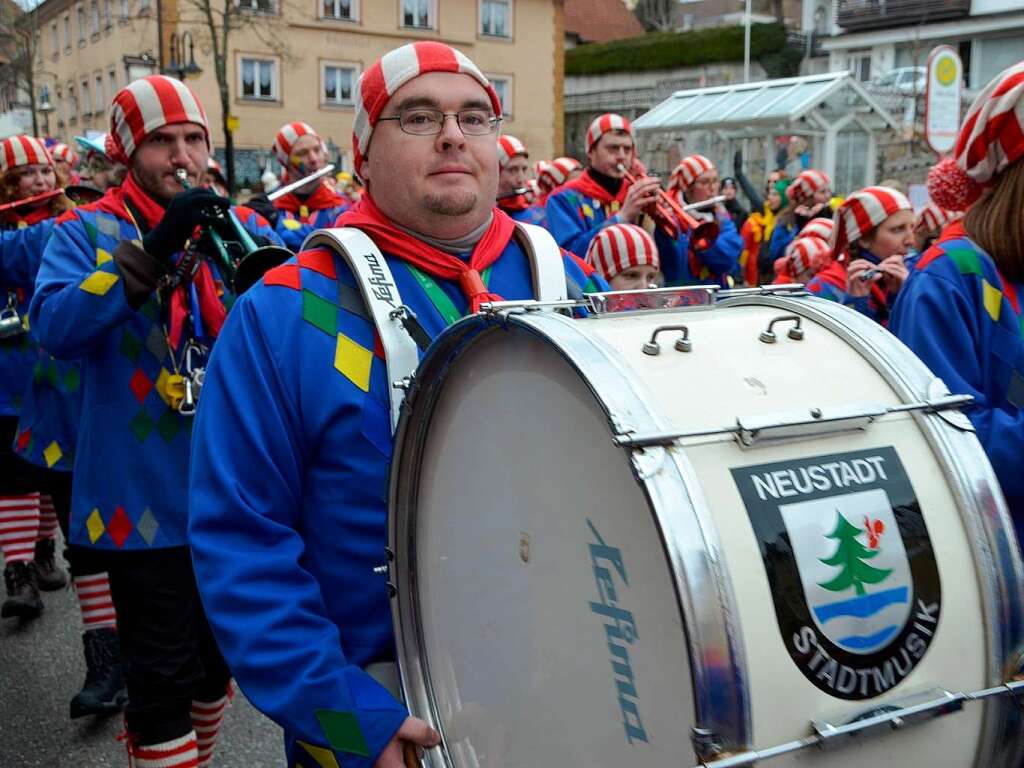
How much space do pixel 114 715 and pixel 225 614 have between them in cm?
242

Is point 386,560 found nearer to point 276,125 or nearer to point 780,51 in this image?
point 276,125

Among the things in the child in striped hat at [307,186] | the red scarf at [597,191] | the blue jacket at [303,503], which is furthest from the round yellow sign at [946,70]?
the blue jacket at [303,503]

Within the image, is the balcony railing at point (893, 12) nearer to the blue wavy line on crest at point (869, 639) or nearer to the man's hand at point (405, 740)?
the man's hand at point (405, 740)

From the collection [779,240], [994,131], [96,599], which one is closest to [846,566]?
[994,131]

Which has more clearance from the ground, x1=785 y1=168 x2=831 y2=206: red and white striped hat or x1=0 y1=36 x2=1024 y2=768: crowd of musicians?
x1=785 y1=168 x2=831 y2=206: red and white striped hat

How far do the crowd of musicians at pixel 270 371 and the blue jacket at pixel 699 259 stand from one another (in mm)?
2240

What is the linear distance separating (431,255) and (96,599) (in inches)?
88.1

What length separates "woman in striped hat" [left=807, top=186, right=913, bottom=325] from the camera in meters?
4.55

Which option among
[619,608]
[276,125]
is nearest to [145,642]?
[619,608]

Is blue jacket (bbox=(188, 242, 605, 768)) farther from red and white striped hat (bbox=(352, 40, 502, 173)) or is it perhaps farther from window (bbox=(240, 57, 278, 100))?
window (bbox=(240, 57, 278, 100))

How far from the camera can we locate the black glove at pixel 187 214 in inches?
102

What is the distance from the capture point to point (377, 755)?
168 centimetres

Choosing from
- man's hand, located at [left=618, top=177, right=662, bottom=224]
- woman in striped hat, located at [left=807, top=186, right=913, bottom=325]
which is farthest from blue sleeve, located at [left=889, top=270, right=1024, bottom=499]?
man's hand, located at [left=618, top=177, right=662, bottom=224]

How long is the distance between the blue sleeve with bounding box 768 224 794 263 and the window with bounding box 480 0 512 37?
2973 centimetres
